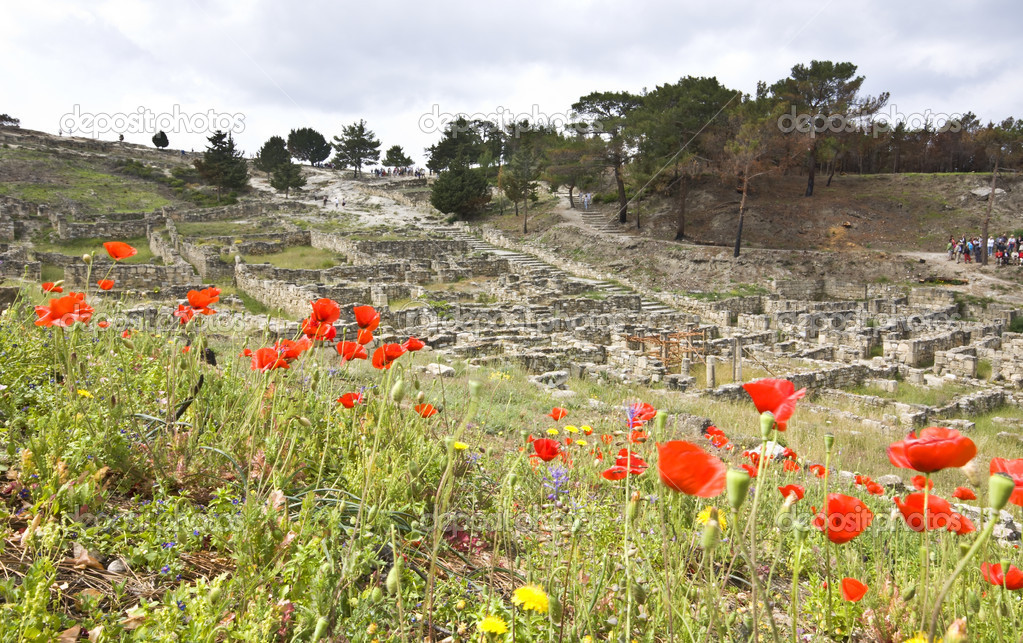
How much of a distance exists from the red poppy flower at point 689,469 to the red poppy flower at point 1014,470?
83cm

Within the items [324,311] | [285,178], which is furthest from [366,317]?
[285,178]

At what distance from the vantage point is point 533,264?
27781 millimetres

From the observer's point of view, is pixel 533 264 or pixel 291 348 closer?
pixel 291 348

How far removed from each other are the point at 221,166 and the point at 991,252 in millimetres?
50213

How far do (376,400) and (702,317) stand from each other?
19.7 m

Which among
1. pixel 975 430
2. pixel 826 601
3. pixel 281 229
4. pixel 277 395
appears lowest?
pixel 975 430

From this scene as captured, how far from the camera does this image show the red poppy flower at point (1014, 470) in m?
1.50

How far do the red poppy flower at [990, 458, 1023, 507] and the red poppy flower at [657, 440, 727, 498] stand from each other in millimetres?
827

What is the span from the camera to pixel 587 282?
2431 centimetres

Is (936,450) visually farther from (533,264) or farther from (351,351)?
(533,264)

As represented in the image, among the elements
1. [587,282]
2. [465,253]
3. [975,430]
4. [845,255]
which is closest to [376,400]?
[975,430]

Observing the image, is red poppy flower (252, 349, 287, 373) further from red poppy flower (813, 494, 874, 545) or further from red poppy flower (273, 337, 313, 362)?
red poppy flower (813, 494, 874, 545)

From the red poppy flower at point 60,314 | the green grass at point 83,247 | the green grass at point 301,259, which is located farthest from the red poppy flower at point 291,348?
the green grass at point 83,247

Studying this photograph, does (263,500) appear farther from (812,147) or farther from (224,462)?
(812,147)
